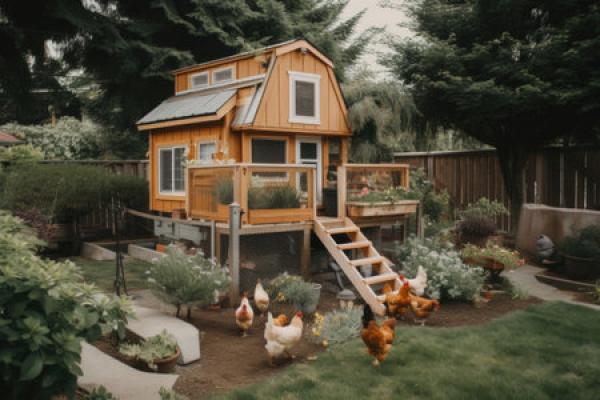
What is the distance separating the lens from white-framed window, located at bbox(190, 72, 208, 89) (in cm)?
1194

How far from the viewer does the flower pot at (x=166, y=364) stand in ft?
16.9

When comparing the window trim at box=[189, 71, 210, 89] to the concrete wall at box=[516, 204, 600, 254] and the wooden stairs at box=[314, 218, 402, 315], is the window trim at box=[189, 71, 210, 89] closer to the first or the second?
the wooden stairs at box=[314, 218, 402, 315]

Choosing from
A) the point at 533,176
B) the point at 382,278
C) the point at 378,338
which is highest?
the point at 533,176

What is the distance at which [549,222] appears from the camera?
10594 millimetres

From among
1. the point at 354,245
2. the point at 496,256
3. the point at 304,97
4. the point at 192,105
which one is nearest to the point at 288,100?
the point at 304,97

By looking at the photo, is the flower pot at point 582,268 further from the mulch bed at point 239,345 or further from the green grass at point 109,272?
the green grass at point 109,272

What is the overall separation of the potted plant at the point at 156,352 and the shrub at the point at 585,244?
673cm

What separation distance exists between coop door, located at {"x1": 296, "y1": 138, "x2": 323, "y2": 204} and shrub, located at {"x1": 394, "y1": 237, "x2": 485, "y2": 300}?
9.35 ft

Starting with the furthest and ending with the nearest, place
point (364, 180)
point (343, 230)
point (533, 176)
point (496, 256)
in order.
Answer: point (533, 176) < point (364, 180) < point (343, 230) < point (496, 256)

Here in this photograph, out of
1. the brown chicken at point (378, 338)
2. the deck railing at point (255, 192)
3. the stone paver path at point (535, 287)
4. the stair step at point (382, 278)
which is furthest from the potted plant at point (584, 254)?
the brown chicken at point (378, 338)

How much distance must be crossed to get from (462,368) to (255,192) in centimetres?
397

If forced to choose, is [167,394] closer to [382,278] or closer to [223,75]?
[382,278]

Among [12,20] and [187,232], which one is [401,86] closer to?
[187,232]

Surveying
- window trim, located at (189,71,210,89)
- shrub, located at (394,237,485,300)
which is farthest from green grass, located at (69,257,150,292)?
shrub, located at (394,237,485,300)
